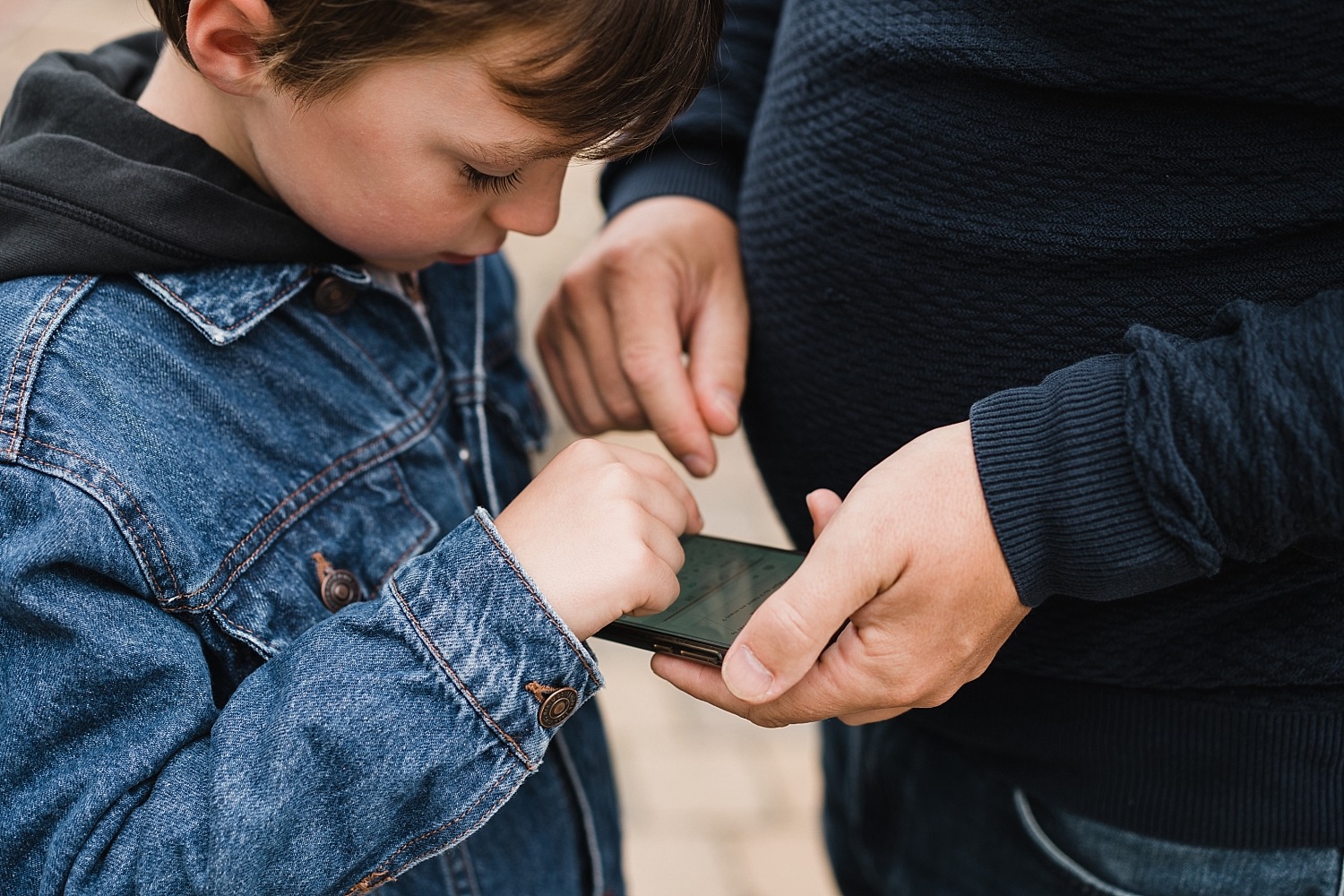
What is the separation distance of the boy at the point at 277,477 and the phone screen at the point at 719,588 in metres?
0.08

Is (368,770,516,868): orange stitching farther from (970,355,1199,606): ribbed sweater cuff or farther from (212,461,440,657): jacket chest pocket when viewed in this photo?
(970,355,1199,606): ribbed sweater cuff

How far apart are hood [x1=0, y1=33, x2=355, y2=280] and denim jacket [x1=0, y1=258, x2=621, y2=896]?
3cm

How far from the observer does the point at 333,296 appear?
1.30 meters

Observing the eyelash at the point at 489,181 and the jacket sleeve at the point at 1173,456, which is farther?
the eyelash at the point at 489,181

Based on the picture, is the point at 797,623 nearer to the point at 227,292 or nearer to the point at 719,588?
the point at 719,588

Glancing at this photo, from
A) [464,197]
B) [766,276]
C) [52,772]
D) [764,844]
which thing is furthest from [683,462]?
[764,844]

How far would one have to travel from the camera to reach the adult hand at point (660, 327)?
1.44 meters

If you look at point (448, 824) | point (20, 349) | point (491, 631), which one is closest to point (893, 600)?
point (491, 631)

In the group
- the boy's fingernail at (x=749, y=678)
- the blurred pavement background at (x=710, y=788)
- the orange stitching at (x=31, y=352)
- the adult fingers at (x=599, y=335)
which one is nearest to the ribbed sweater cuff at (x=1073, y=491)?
the boy's fingernail at (x=749, y=678)

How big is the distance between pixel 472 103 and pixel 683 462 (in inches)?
22.4

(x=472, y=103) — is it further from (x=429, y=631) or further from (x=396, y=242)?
(x=429, y=631)

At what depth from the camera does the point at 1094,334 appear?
110cm

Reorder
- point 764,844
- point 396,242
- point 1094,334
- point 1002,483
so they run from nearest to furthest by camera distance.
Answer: point 1002,483, point 1094,334, point 396,242, point 764,844

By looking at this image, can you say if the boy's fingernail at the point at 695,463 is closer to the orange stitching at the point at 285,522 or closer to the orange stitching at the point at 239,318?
the orange stitching at the point at 285,522
